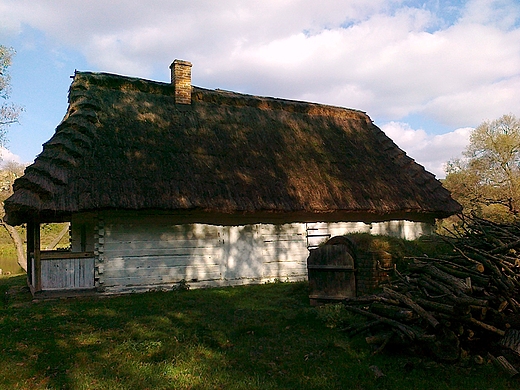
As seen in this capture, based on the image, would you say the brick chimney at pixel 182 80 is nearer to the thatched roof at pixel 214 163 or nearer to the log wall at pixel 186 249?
the thatched roof at pixel 214 163

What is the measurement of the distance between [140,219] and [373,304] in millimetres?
7383

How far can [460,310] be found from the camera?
5180mm

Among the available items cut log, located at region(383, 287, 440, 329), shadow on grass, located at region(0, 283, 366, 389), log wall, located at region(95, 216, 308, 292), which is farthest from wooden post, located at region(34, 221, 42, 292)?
cut log, located at region(383, 287, 440, 329)

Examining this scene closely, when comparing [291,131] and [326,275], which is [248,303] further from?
[291,131]

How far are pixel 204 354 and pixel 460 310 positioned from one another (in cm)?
324

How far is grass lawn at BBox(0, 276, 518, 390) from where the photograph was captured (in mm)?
4992

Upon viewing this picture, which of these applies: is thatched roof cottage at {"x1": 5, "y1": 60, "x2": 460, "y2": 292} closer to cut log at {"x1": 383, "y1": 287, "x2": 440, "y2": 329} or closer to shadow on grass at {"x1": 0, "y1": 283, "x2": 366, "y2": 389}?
shadow on grass at {"x1": 0, "y1": 283, "x2": 366, "y2": 389}

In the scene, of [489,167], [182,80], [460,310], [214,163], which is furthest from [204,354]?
[489,167]

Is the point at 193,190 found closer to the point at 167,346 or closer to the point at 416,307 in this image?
the point at 167,346

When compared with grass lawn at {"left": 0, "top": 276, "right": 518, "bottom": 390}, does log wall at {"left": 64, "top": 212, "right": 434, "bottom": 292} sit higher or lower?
higher

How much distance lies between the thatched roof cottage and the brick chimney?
0.12ft

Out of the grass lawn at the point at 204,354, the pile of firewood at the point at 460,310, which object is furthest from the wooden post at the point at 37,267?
the pile of firewood at the point at 460,310

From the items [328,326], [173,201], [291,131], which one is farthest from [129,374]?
[291,131]

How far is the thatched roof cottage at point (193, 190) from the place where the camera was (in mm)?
11125
